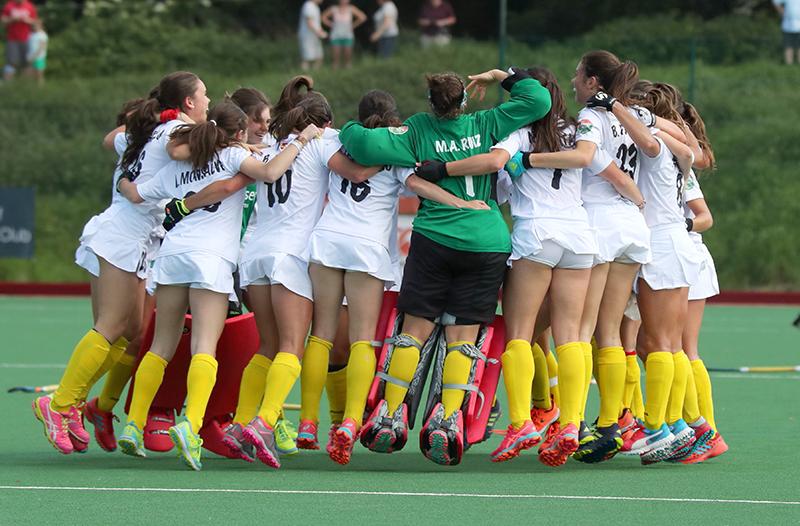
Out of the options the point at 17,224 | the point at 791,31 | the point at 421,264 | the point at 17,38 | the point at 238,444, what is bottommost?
the point at 17,224

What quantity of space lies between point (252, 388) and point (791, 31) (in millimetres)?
18154

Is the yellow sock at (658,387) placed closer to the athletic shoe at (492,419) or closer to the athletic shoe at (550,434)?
the athletic shoe at (550,434)

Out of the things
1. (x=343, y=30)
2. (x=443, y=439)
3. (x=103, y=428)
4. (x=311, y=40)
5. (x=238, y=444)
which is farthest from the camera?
(x=311, y=40)

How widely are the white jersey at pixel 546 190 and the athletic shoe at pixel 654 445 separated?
1.13 metres

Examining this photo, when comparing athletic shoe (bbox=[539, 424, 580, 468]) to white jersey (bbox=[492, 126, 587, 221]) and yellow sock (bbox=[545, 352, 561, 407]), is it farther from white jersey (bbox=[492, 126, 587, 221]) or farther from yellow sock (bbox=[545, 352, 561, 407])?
yellow sock (bbox=[545, 352, 561, 407])

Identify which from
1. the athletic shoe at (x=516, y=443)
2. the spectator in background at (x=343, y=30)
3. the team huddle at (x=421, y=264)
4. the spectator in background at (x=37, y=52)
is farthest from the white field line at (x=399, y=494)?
the spectator in background at (x=37, y=52)

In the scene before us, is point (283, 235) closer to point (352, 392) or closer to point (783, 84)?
point (352, 392)

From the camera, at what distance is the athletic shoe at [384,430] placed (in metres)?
7.50

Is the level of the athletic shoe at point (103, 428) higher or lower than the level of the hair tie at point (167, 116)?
lower

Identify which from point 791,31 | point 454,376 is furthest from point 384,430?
point 791,31

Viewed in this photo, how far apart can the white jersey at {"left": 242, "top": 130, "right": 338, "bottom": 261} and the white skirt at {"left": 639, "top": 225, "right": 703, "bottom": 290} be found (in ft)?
5.49

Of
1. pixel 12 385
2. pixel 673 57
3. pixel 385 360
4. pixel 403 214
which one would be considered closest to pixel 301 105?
pixel 385 360

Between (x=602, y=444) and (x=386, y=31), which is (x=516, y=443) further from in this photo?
(x=386, y=31)

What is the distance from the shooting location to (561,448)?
734 centimetres
